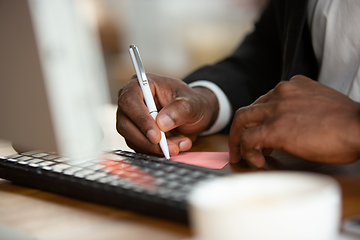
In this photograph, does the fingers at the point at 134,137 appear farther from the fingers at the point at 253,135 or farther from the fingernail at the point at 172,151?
the fingers at the point at 253,135

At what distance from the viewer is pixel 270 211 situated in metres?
0.15

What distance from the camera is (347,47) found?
0.62m

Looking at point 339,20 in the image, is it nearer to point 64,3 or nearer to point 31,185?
point 31,185

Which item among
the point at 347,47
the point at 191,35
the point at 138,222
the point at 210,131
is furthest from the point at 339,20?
the point at 191,35

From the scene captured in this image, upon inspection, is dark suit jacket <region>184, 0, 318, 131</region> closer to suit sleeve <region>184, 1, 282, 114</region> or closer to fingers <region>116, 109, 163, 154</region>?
suit sleeve <region>184, 1, 282, 114</region>

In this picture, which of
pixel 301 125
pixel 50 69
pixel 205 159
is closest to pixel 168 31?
pixel 50 69

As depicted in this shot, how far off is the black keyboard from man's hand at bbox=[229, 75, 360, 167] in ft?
0.36

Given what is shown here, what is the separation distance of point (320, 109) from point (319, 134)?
4 cm

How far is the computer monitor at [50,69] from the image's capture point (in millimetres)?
1696

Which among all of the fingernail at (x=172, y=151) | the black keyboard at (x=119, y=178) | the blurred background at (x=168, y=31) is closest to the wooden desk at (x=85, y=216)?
the black keyboard at (x=119, y=178)

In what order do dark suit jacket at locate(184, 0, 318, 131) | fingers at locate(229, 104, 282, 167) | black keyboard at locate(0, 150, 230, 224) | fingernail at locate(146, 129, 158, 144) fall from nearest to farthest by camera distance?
black keyboard at locate(0, 150, 230, 224) < fingers at locate(229, 104, 282, 167) < fingernail at locate(146, 129, 158, 144) < dark suit jacket at locate(184, 0, 318, 131)

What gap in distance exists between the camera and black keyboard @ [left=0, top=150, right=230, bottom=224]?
25 cm

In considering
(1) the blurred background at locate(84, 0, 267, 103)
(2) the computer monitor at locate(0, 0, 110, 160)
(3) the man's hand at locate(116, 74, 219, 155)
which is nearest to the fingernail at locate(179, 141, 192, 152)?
(3) the man's hand at locate(116, 74, 219, 155)

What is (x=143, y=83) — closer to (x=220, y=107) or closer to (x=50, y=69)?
(x=220, y=107)
